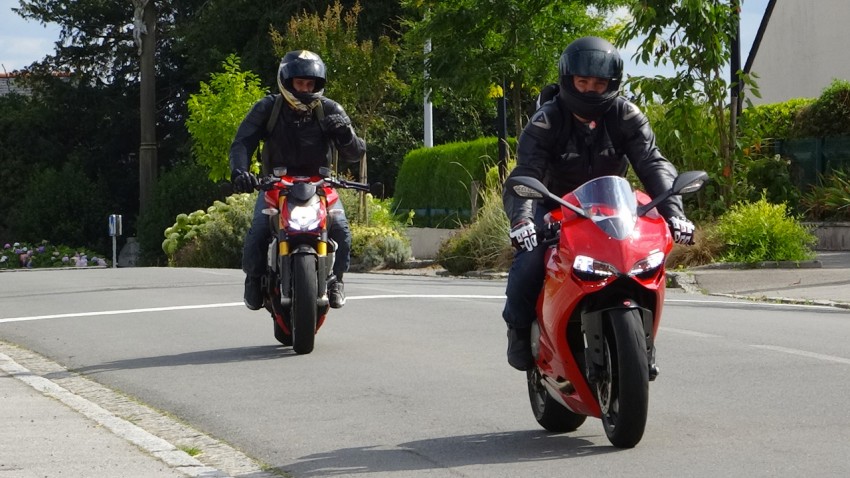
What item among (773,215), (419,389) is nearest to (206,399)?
(419,389)

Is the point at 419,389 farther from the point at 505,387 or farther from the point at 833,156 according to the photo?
the point at 833,156

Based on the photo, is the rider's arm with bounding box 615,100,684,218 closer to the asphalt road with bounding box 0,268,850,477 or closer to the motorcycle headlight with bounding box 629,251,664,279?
the motorcycle headlight with bounding box 629,251,664,279

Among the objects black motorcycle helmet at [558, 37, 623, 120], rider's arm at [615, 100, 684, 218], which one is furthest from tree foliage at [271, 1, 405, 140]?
black motorcycle helmet at [558, 37, 623, 120]

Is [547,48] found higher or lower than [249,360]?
higher

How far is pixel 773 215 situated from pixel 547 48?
882 centimetres

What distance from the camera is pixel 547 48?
1026 inches

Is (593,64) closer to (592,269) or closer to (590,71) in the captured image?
(590,71)

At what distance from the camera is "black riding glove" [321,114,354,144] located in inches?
408

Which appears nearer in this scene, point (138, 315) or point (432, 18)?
point (138, 315)

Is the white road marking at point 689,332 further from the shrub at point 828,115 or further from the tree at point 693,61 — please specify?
the shrub at point 828,115

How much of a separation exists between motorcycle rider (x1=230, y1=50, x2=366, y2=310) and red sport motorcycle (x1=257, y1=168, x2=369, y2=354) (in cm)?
9

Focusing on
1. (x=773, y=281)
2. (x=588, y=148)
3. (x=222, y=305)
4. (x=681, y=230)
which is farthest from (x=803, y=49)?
(x=681, y=230)

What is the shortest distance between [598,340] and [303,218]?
13.8ft

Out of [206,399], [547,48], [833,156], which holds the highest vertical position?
[547,48]
